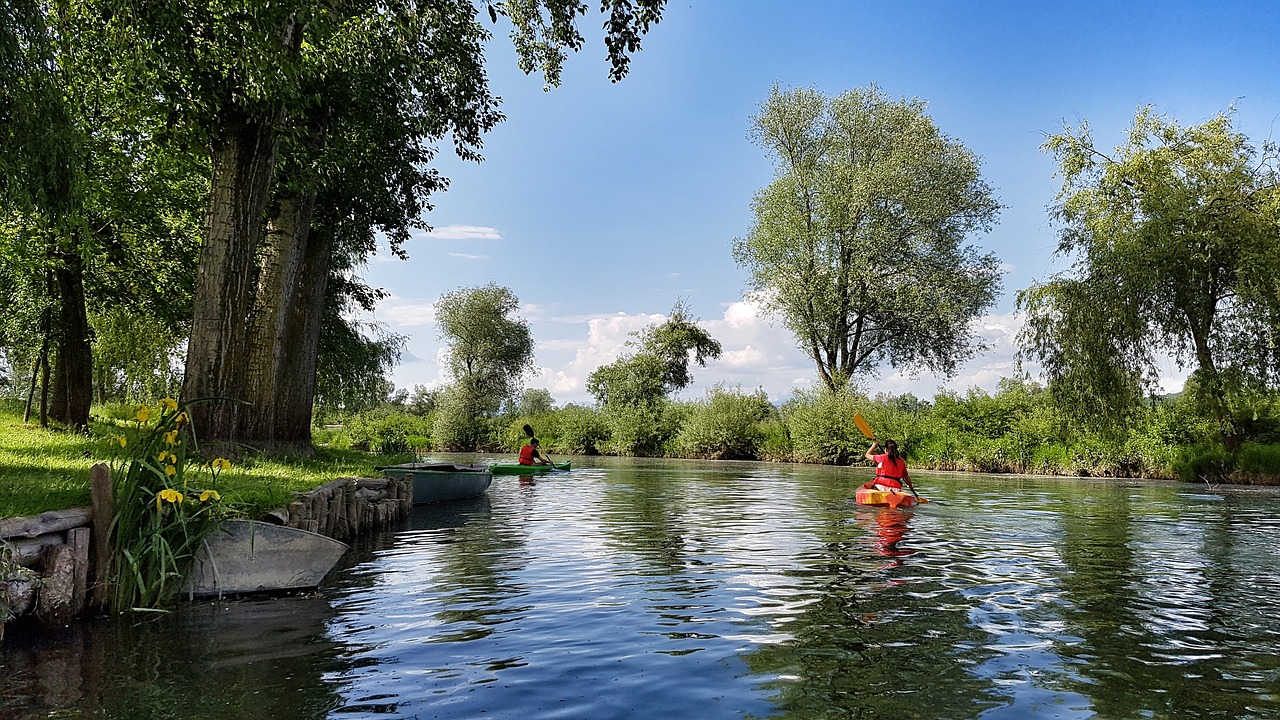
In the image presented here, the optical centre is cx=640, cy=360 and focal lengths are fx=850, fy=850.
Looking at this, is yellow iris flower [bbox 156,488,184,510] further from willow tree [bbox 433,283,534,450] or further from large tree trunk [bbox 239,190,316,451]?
willow tree [bbox 433,283,534,450]

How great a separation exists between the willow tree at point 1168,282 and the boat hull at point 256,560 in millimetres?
20529

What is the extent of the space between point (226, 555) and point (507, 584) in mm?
2499

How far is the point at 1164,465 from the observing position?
24312 mm

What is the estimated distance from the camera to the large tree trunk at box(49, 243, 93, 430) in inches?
647

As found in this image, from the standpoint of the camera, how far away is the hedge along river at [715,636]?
183 inches

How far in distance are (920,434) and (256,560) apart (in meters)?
28.6

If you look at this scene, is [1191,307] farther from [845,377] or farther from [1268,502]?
[845,377]

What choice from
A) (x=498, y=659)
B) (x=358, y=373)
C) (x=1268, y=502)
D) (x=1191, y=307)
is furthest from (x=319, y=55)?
(x=1191, y=307)

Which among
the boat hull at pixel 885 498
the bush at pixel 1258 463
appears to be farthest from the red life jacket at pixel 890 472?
the bush at pixel 1258 463

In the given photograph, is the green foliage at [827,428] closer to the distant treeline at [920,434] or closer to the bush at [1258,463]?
the distant treeline at [920,434]

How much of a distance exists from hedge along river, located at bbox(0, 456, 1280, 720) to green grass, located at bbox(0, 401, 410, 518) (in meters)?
1.09

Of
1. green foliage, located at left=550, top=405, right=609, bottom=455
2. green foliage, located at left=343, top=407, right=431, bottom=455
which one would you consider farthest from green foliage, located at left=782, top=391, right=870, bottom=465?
green foliage, located at left=343, top=407, right=431, bottom=455

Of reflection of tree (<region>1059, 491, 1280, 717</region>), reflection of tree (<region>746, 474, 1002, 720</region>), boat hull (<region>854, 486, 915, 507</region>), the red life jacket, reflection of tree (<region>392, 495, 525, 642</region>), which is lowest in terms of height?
reflection of tree (<region>392, 495, 525, 642</region>)

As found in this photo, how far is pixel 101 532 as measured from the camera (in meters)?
6.51
